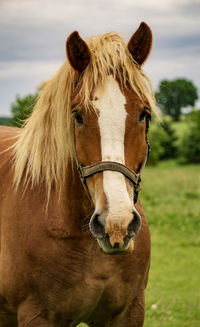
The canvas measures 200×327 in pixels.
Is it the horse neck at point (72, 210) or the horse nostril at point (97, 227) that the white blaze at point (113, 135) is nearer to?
the horse nostril at point (97, 227)

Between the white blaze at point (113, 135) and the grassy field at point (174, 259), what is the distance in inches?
141

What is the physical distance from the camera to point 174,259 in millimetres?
8242

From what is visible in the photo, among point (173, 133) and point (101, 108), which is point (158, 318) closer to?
point (101, 108)

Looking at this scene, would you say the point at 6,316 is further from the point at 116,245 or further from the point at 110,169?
the point at 110,169

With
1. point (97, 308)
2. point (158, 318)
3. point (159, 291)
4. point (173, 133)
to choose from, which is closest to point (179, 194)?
point (159, 291)

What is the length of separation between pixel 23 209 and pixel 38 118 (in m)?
0.66

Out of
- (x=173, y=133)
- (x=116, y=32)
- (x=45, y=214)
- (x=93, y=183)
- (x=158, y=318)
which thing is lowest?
(x=158, y=318)

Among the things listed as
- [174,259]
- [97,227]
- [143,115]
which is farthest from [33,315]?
[174,259]

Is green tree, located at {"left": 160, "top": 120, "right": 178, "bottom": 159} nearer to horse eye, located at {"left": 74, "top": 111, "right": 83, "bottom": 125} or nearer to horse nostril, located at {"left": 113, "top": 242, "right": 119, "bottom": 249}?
horse eye, located at {"left": 74, "top": 111, "right": 83, "bottom": 125}

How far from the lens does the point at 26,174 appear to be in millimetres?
3092

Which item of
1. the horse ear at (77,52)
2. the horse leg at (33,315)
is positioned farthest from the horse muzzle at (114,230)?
the horse ear at (77,52)

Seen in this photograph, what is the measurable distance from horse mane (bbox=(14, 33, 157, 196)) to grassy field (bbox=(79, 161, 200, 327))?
3.07 m

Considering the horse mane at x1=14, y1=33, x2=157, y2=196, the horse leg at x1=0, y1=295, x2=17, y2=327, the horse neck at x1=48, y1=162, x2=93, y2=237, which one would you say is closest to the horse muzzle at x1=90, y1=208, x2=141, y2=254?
the horse neck at x1=48, y1=162, x2=93, y2=237

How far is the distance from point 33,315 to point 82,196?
0.87m
